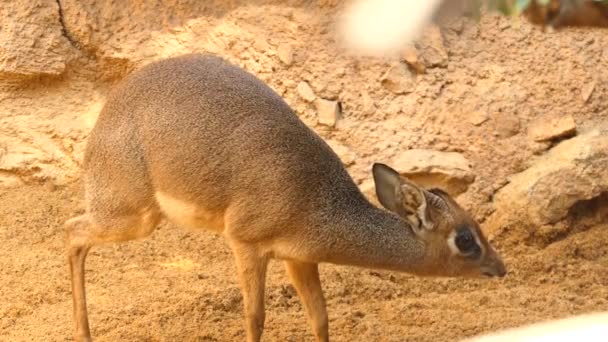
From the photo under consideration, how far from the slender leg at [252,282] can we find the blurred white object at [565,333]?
3078 mm

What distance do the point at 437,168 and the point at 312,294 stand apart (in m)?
1.91

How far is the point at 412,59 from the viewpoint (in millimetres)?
7797

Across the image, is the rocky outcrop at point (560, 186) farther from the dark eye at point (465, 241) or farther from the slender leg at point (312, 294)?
the slender leg at point (312, 294)

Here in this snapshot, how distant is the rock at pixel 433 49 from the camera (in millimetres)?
7844

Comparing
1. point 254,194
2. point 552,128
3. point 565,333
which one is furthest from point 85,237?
point 565,333

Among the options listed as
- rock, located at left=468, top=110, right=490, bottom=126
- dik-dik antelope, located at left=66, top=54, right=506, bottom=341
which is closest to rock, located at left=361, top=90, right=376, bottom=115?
rock, located at left=468, top=110, right=490, bottom=126

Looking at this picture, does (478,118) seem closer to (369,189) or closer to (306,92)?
(369,189)

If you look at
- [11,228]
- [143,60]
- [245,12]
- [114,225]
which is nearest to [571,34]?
[245,12]

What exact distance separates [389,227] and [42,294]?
2.37 metres

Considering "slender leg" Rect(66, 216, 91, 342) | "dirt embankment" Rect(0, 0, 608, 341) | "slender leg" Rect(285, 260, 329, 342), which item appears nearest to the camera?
"slender leg" Rect(285, 260, 329, 342)

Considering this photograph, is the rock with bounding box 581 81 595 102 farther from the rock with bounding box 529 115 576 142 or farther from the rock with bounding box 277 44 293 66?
the rock with bounding box 277 44 293 66

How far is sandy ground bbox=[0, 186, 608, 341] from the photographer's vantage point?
6316 millimetres

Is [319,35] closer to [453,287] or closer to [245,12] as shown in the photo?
[245,12]

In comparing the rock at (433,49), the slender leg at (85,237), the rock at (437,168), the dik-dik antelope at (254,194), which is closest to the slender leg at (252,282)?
the dik-dik antelope at (254,194)
